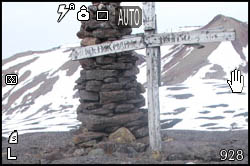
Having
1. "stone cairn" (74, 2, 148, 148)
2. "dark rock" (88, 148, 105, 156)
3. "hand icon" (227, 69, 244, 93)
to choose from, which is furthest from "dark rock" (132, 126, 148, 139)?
"hand icon" (227, 69, 244, 93)

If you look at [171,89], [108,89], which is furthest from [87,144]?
[171,89]

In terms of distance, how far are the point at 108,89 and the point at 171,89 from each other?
2147 centimetres

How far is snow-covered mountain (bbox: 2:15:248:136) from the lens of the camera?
24242 millimetres

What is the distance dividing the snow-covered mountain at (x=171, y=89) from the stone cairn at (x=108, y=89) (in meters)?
6.97

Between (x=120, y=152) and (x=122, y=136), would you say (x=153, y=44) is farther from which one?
(x=120, y=152)

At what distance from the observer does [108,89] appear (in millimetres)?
14320

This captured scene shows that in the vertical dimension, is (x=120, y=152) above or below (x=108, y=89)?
below

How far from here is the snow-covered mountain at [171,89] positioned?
24242mm

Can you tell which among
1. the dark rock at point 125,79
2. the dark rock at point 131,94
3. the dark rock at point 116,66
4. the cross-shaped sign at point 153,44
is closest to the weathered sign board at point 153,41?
the cross-shaped sign at point 153,44

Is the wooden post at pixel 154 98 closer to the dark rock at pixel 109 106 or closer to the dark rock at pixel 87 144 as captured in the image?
the dark rock at pixel 109 106

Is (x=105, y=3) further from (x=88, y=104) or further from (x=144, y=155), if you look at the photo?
(x=144, y=155)

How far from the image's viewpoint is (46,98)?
47.9m

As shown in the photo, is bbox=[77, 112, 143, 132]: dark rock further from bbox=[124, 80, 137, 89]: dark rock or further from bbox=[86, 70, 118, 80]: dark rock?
bbox=[86, 70, 118, 80]: dark rock

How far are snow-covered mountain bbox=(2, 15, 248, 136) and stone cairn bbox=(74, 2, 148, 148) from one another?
6.97 meters
